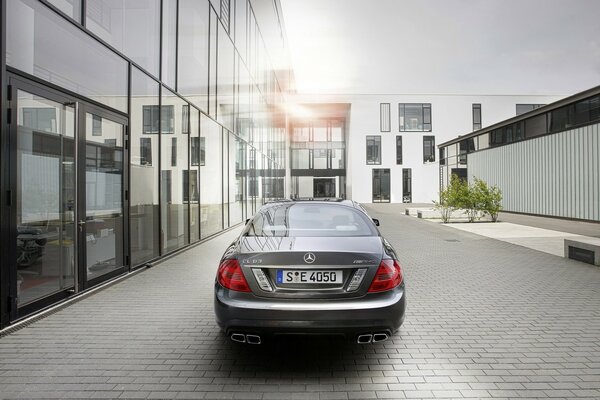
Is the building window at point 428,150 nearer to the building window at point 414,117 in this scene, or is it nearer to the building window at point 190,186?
the building window at point 414,117

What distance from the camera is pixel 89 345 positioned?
3.95m

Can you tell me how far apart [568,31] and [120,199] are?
22667mm

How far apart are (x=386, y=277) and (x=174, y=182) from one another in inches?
289

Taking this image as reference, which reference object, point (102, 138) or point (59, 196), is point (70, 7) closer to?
point (102, 138)

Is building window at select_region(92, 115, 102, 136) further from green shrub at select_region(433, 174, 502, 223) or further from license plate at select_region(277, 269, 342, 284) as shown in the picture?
green shrub at select_region(433, 174, 502, 223)

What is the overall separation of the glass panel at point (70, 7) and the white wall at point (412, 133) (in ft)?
125

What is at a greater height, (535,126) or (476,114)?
(476,114)

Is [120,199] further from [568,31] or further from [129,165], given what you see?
[568,31]

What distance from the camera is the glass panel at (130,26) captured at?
6.37 m

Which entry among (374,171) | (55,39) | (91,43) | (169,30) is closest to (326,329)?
(55,39)

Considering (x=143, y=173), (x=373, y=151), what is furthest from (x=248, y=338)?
(x=373, y=151)

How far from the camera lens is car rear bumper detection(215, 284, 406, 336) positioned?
10.2 ft

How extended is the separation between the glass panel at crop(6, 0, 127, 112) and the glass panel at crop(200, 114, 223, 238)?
471cm

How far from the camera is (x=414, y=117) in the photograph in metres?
44.1
